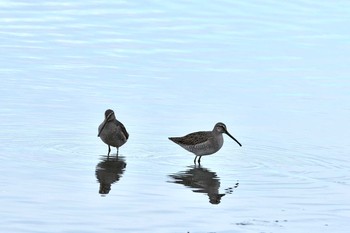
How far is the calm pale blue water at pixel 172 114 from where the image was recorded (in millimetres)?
16406

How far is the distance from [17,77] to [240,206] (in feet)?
40.9

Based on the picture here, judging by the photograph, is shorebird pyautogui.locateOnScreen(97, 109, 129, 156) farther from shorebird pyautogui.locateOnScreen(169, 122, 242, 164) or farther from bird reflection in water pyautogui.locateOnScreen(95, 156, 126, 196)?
shorebird pyautogui.locateOnScreen(169, 122, 242, 164)

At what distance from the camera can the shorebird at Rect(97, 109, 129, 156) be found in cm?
2190

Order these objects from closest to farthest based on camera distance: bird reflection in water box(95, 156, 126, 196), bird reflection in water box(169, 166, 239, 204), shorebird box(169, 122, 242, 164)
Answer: bird reflection in water box(169, 166, 239, 204) < bird reflection in water box(95, 156, 126, 196) < shorebird box(169, 122, 242, 164)

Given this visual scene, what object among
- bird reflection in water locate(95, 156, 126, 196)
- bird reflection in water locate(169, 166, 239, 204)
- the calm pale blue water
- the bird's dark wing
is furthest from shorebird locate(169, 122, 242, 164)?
bird reflection in water locate(95, 156, 126, 196)

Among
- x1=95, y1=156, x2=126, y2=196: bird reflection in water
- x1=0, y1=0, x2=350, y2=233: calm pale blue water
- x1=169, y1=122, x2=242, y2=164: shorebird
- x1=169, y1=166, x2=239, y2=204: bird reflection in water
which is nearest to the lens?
x1=0, y1=0, x2=350, y2=233: calm pale blue water

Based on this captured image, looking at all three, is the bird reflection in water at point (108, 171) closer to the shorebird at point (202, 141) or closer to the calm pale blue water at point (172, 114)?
the calm pale blue water at point (172, 114)

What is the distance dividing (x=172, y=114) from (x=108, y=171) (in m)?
5.26

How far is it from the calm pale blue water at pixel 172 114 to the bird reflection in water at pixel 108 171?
5 cm

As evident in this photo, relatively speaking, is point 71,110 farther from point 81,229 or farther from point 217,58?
point 81,229

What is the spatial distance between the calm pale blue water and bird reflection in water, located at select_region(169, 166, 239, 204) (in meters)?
0.03

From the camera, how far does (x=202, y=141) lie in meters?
21.5

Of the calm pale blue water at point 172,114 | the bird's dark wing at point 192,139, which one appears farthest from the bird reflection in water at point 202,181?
the bird's dark wing at point 192,139

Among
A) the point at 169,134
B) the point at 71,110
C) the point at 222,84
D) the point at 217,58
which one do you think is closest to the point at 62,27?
the point at 217,58
